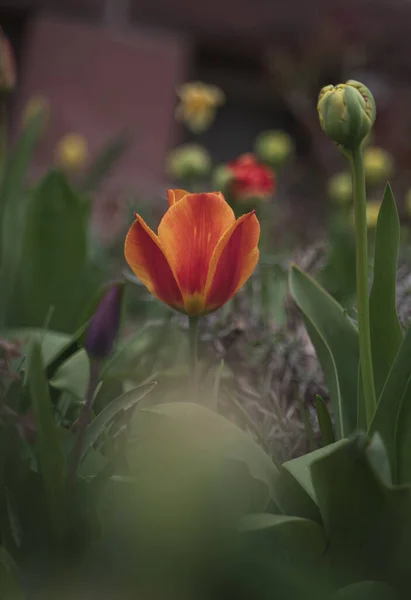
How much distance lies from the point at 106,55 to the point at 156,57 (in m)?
0.19

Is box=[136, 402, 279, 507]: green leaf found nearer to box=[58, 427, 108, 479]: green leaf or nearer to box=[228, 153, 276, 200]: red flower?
box=[58, 427, 108, 479]: green leaf

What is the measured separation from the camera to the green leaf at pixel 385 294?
52cm

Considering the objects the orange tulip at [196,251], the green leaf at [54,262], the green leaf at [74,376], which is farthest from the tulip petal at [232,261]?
the green leaf at [54,262]

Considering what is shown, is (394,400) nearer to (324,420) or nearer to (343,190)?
(324,420)

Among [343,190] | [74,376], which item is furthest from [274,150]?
[74,376]

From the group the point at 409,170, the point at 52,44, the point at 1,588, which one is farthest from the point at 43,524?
the point at 409,170

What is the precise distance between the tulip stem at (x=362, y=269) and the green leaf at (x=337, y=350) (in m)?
0.07

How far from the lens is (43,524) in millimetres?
465

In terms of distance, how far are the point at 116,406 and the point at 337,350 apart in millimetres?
188

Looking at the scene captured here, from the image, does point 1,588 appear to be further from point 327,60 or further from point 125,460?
point 327,60

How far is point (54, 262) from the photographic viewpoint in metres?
1.00

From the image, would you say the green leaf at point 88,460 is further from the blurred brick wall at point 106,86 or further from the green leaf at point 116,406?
the blurred brick wall at point 106,86

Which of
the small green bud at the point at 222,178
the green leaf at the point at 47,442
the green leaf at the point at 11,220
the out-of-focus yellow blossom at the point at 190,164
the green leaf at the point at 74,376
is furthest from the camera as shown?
the out-of-focus yellow blossom at the point at 190,164

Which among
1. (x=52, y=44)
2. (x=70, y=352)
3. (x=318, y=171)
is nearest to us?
(x=70, y=352)
